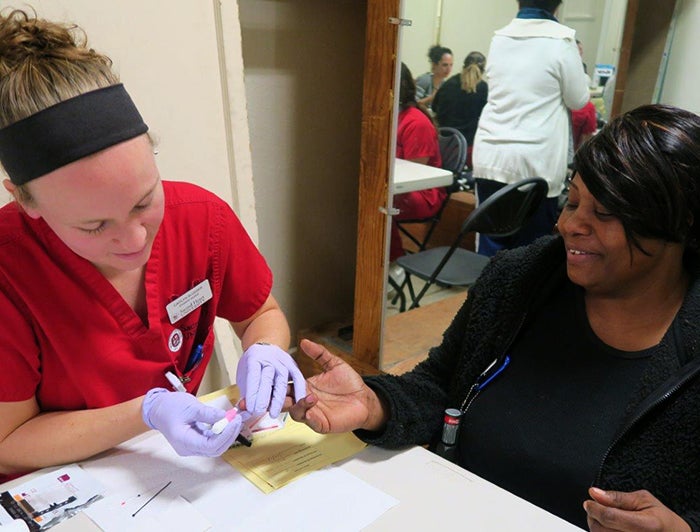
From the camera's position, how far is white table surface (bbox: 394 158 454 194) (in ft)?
6.64

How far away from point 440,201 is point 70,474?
6.81 feet

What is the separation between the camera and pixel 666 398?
898mm

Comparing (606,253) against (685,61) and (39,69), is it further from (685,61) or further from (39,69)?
(685,61)

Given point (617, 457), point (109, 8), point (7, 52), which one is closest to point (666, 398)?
point (617, 457)

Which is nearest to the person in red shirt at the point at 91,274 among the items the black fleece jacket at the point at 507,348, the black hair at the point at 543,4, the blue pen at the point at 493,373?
the black fleece jacket at the point at 507,348

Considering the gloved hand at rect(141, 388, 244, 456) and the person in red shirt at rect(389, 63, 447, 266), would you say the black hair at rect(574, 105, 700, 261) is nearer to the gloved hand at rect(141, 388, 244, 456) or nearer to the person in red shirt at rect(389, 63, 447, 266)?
the gloved hand at rect(141, 388, 244, 456)

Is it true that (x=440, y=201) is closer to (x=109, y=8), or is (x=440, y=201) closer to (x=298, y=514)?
(x=109, y=8)

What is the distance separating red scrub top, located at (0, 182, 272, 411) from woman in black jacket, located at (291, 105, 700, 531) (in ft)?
0.96

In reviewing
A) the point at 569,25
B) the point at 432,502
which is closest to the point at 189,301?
the point at 432,502

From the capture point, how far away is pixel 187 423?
87 cm

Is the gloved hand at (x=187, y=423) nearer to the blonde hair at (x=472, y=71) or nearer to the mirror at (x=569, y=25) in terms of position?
the mirror at (x=569, y=25)

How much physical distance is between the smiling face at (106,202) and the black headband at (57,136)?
13mm

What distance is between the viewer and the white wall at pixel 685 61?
124 inches

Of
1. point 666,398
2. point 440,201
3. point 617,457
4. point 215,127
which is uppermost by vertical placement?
point 215,127
